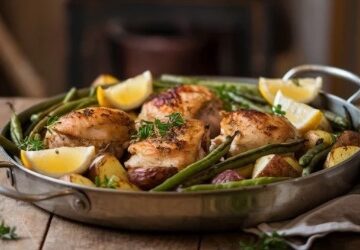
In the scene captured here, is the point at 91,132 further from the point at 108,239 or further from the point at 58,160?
the point at 108,239

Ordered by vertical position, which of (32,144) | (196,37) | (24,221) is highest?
(32,144)

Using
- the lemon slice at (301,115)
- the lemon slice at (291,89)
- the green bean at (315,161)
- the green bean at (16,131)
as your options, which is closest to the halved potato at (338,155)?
the green bean at (315,161)

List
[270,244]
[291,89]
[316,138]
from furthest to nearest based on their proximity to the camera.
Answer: [291,89] → [316,138] → [270,244]

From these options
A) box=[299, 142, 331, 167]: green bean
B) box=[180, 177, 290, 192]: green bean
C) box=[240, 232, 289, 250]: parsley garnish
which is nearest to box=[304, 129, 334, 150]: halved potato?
box=[299, 142, 331, 167]: green bean

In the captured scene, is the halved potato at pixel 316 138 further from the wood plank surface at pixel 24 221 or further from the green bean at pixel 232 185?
the wood plank surface at pixel 24 221

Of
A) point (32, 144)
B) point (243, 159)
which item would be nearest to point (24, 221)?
point (32, 144)

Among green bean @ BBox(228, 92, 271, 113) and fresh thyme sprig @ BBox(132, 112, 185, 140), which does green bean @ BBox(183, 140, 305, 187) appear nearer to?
fresh thyme sprig @ BBox(132, 112, 185, 140)

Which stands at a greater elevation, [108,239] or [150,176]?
[150,176]
